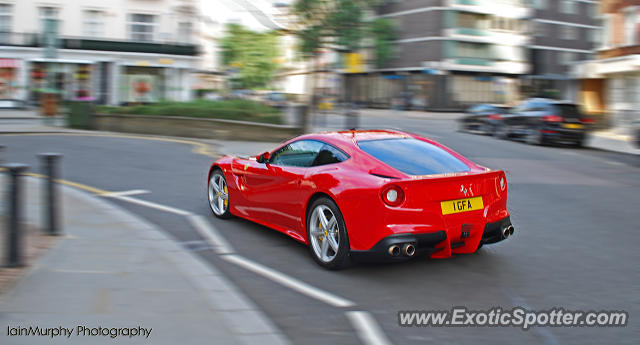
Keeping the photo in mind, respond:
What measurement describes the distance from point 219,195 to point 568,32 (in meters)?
62.4

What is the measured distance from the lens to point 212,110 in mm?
20672

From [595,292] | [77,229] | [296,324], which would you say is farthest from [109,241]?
[595,292]

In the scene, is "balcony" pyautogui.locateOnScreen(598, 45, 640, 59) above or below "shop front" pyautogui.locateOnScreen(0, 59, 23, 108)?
above

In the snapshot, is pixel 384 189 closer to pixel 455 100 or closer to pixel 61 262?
pixel 61 262

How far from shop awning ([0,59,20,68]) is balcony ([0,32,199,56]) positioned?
3.16ft

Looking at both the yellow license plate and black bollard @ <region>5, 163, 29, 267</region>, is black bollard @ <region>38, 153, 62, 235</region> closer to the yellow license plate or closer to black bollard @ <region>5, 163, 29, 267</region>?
black bollard @ <region>5, 163, 29, 267</region>

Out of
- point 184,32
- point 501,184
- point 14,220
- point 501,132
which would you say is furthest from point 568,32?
point 14,220

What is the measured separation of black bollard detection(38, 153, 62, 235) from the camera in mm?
6559

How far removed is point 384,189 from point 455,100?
5150 cm

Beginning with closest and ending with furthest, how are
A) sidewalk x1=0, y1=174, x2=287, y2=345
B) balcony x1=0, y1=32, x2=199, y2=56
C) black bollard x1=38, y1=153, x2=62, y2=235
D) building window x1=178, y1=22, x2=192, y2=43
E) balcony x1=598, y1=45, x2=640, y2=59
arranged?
sidewalk x1=0, y1=174, x2=287, y2=345, black bollard x1=38, y1=153, x2=62, y2=235, balcony x1=598, y1=45, x2=640, y2=59, balcony x1=0, y1=32, x2=199, y2=56, building window x1=178, y1=22, x2=192, y2=43

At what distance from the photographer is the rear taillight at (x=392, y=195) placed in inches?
209

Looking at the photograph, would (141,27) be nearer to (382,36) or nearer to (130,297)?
(382,36)

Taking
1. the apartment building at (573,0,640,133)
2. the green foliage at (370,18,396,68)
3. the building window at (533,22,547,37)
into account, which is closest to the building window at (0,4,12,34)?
the green foliage at (370,18,396,68)

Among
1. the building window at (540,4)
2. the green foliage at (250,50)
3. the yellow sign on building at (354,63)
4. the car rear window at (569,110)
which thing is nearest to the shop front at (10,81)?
the yellow sign on building at (354,63)
